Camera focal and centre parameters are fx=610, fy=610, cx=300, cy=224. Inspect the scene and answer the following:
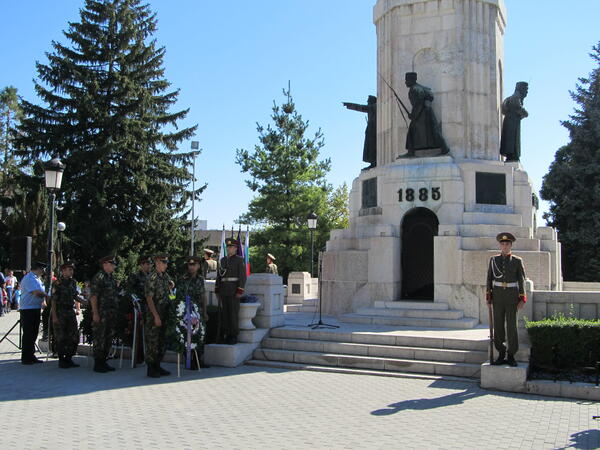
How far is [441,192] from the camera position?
14.6 m

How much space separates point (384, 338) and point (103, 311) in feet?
16.3

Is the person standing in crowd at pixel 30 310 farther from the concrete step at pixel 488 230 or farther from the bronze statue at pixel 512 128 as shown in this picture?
the bronze statue at pixel 512 128

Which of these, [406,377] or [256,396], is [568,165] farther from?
[256,396]

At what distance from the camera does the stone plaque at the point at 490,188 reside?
48.3 ft

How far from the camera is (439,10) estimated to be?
15.6 meters

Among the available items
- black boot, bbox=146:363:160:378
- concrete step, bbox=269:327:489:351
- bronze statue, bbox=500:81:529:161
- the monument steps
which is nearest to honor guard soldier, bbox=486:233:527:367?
the monument steps

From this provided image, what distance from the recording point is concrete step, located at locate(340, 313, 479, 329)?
12445mm

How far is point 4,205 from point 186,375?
29.8 metres

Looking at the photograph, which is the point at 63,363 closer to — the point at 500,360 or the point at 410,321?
the point at 410,321

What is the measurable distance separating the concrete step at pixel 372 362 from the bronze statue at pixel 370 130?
7.94 metres

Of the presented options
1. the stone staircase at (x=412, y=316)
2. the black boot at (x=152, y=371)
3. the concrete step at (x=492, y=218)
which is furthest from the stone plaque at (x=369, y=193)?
the black boot at (x=152, y=371)

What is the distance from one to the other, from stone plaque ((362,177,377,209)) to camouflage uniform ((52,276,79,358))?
788 centimetres

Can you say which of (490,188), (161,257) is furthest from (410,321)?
(161,257)

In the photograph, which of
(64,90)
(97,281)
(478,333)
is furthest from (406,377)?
(64,90)
